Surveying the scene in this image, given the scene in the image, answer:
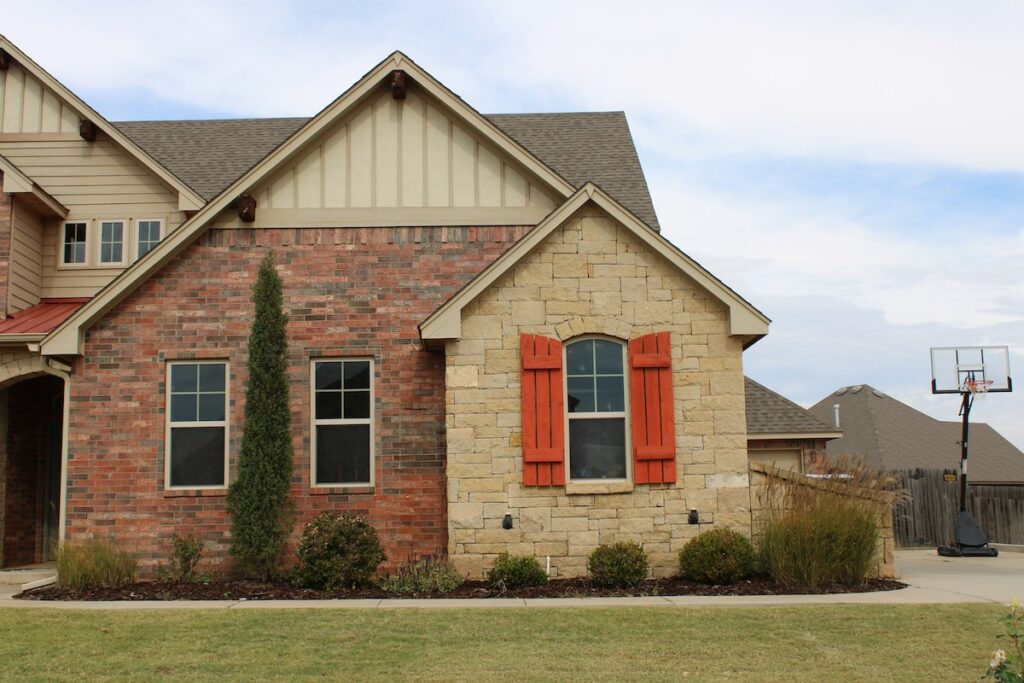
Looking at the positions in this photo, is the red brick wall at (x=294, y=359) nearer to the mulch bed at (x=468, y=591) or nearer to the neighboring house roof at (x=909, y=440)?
the mulch bed at (x=468, y=591)

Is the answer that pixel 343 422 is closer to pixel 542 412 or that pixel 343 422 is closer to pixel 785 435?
pixel 542 412

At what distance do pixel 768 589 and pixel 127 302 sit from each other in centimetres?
954

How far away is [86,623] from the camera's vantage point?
34.2 ft

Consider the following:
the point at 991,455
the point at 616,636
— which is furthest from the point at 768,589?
the point at 991,455

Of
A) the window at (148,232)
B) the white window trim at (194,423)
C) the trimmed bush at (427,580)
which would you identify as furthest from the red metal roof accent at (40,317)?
the trimmed bush at (427,580)

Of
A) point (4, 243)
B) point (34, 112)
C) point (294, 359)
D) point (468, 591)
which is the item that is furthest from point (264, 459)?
point (34, 112)

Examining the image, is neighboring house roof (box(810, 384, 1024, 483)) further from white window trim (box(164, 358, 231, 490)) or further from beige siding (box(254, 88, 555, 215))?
white window trim (box(164, 358, 231, 490))

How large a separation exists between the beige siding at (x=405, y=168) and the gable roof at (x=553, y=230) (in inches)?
68.7

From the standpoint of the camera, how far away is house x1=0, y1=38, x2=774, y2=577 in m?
13.3

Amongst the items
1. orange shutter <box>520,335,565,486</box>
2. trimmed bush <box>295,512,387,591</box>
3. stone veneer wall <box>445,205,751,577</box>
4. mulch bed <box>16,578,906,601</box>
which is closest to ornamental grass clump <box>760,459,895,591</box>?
mulch bed <box>16,578,906,601</box>

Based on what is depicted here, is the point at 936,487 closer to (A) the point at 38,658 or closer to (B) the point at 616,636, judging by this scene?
(B) the point at 616,636

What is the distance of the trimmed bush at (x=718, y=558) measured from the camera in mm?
12641

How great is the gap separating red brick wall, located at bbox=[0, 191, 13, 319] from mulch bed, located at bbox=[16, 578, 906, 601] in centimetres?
502

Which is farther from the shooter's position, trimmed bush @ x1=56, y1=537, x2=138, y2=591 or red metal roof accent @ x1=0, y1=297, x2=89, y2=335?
red metal roof accent @ x1=0, y1=297, x2=89, y2=335
